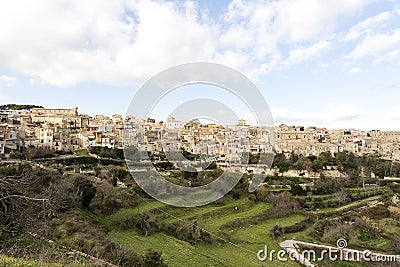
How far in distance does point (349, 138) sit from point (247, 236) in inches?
1305

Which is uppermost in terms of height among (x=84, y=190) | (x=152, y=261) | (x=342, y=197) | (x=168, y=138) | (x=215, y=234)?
(x=168, y=138)

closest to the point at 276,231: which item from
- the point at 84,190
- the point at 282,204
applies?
the point at 282,204

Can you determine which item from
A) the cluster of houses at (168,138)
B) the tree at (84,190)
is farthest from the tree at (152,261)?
the cluster of houses at (168,138)

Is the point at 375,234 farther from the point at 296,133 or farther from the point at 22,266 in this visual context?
the point at 296,133

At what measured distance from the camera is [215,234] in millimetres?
10836

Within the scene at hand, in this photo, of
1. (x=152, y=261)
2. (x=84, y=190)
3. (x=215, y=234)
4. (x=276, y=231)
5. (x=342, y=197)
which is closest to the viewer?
(x=152, y=261)

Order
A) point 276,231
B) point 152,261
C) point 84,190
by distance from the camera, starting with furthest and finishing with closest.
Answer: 1. point 276,231
2. point 84,190
3. point 152,261

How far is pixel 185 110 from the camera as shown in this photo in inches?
215

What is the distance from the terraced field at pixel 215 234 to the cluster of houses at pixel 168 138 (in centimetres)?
306

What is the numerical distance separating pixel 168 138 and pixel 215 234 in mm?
9448

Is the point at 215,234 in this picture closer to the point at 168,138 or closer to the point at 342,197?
the point at 342,197

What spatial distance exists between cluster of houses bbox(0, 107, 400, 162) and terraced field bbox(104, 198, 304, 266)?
10.0 feet

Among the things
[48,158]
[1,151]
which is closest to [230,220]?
[48,158]

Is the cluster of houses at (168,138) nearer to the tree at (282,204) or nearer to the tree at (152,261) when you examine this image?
the tree at (282,204)
